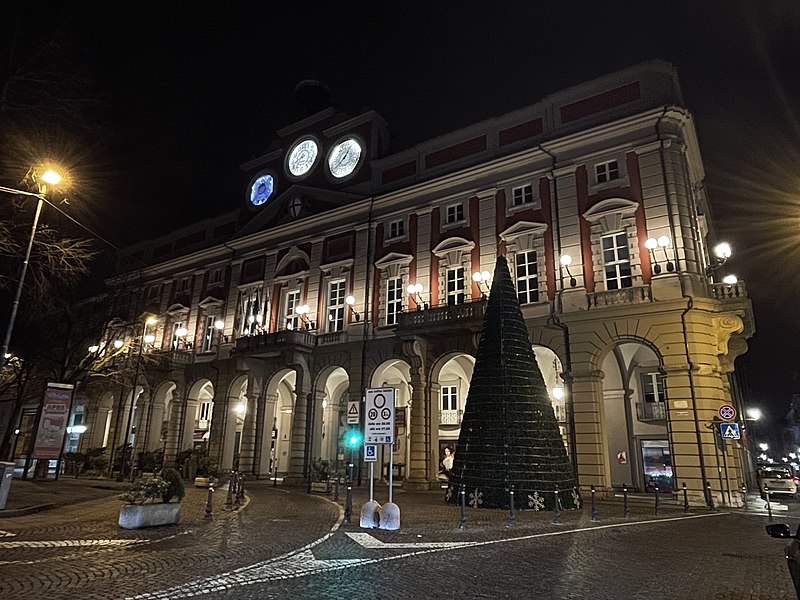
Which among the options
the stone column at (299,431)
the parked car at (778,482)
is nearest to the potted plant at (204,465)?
the stone column at (299,431)

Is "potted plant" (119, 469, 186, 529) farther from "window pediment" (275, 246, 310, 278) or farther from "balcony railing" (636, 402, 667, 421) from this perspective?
"balcony railing" (636, 402, 667, 421)

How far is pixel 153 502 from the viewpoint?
11.7 m

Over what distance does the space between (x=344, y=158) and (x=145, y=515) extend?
2628 cm

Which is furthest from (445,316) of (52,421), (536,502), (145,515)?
(52,421)

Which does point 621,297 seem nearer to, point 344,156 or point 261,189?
point 344,156

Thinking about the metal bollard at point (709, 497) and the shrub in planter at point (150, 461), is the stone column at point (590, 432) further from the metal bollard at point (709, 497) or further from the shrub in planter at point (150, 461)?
the shrub in planter at point (150, 461)

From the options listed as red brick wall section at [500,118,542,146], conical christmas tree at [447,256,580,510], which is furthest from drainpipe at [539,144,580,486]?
conical christmas tree at [447,256,580,510]

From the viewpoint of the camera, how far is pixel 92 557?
8.50 meters

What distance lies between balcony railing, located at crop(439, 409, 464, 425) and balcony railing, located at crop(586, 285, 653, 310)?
1167 cm

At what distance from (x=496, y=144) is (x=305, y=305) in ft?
47.0

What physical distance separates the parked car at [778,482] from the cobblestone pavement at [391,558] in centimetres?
1526

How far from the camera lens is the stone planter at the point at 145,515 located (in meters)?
11.3

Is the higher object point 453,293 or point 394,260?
point 394,260

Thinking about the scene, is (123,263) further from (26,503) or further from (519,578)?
(519,578)
